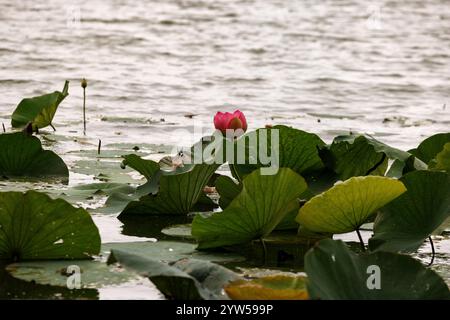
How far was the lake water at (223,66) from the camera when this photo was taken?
4.64m

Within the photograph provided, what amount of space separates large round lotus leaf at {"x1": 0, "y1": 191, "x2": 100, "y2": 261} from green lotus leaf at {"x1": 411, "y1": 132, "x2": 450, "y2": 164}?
1130mm

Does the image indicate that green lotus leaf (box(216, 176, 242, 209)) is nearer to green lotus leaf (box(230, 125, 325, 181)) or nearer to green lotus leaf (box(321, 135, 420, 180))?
green lotus leaf (box(230, 125, 325, 181))

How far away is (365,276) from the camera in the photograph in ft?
6.28

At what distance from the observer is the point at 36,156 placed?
3088 millimetres

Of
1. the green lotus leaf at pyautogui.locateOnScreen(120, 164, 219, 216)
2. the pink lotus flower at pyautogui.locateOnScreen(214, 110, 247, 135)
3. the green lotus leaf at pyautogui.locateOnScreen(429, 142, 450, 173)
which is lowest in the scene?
the green lotus leaf at pyautogui.locateOnScreen(120, 164, 219, 216)

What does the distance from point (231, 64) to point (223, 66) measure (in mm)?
107

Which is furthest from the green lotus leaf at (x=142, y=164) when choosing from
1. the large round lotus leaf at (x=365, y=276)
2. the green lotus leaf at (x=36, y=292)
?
the large round lotus leaf at (x=365, y=276)

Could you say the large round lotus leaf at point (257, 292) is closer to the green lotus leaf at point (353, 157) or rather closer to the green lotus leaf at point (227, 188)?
the green lotus leaf at point (227, 188)

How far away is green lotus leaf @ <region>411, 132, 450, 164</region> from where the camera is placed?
2.97m

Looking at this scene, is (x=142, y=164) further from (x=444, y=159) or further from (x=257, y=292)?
(x=257, y=292)

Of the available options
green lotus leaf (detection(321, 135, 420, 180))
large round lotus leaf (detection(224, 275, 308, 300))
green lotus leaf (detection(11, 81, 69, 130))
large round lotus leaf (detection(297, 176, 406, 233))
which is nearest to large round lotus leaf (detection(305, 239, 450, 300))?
large round lotus leaf (detection(224, 275, 308, 300))
